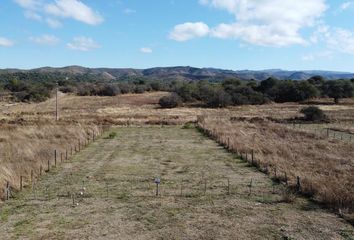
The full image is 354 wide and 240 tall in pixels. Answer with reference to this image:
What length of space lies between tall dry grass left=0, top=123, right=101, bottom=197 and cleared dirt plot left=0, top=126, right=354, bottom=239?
0.91 metres

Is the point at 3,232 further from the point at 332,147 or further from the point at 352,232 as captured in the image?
the point at 332,147

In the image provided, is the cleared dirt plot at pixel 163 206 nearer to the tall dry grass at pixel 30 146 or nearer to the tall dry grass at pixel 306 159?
the tall dry grass at pixel 306 159

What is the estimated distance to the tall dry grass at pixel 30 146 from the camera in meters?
17.9

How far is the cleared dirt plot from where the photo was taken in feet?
38.9

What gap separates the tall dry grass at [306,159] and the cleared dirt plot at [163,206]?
76cm

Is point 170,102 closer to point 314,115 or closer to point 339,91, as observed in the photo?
point 314,115

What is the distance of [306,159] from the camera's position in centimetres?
2220

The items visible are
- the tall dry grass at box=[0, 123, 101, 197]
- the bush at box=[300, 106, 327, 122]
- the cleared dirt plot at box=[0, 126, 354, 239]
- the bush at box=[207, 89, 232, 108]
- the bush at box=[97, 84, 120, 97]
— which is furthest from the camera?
the bush at box=[97, 84, 120, 97]

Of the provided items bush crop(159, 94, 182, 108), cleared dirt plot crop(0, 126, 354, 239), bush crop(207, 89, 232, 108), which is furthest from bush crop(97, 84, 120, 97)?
cleared dirt plot crop(0, 126, 354, 239)

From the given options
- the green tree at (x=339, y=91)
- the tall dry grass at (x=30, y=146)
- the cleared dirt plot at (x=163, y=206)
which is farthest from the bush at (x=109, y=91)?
the cleared dirt plot at (x=163, y=206)

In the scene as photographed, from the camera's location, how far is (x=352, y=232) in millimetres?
11781

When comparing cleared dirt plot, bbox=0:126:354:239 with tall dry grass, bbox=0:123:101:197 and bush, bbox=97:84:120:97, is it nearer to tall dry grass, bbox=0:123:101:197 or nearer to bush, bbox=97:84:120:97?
tall dry grass, bbox=0:123:101:197

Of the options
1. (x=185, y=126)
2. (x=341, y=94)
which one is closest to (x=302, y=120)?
(x=185, y=126)

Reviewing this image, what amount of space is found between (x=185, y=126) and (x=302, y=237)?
3032 centimetres
